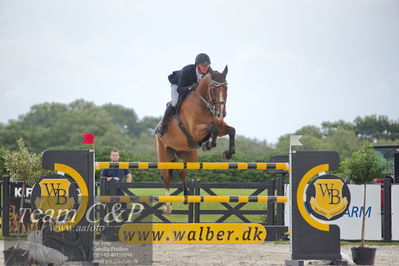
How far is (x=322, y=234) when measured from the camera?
5.18 m

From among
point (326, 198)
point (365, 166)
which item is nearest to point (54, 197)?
point (326, 198)

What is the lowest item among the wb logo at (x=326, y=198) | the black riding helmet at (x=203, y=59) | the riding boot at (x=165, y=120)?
the wb logo at (x=326, y=198)

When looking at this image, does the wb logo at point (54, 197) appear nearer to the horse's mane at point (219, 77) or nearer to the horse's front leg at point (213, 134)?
the horse's front leg at point (213, 134)

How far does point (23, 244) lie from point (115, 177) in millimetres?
3397

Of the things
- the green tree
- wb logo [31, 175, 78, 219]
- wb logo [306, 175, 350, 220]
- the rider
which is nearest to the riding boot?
the rider

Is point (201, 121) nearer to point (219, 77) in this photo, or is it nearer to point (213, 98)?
point (213, 98)

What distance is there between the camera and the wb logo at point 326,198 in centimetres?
516

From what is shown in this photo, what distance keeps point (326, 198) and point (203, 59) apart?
74.6 inches

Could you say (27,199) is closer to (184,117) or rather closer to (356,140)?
(184,117)

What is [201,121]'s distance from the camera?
5.65 metres

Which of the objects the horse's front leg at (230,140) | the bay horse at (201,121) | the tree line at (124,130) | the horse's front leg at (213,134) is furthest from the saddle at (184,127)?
the tree line at (124,130)

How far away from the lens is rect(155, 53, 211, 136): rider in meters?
5.67

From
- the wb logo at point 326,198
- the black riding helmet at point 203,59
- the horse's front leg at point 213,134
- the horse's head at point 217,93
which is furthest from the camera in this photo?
the black riding helmet at point 203,59

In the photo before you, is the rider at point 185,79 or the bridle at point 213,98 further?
the rider at point 185,79
